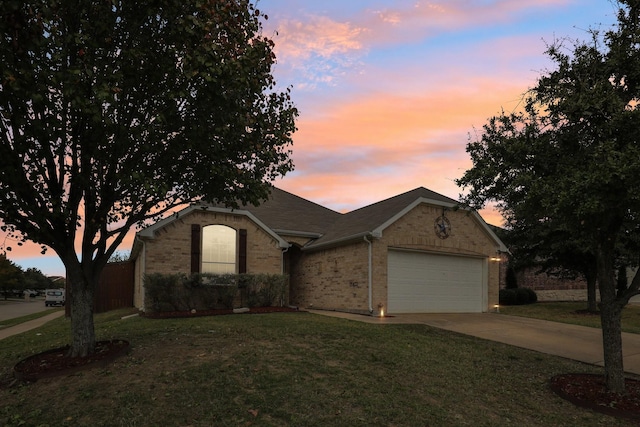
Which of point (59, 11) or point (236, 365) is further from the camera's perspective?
point (236, 365)

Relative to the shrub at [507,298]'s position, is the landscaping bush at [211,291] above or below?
above

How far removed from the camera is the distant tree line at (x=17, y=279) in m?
47.4

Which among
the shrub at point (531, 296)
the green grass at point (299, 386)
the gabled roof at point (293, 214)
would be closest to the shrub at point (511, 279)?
the shrub at point (531, 296)

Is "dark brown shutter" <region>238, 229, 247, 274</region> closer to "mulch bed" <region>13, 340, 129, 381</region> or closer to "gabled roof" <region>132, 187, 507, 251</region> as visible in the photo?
"gabled roof" <region>132, 187, 507, 251</region>

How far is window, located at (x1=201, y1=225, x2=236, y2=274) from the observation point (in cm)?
1678

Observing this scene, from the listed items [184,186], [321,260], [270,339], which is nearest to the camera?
[184,186]

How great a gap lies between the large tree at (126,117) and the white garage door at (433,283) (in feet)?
30.7

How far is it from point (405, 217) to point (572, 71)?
394 inches

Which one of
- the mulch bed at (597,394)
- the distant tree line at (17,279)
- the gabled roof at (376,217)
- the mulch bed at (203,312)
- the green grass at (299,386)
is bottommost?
the distant tree line at (17,279)

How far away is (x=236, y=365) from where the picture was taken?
697 centimetres

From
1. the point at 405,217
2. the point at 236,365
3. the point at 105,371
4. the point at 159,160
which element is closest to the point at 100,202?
the point at 159,160

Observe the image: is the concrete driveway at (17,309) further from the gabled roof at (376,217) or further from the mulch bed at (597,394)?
the mulch bed at (597,394)

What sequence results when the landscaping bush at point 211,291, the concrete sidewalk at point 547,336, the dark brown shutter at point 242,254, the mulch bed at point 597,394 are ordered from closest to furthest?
the mulch bed at point 597,394, the concrete sidewalk at point 547,336, the landscaping bush at point 211,291, the dark brown shutter at point 242,254

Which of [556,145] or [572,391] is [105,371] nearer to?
[572,391]
